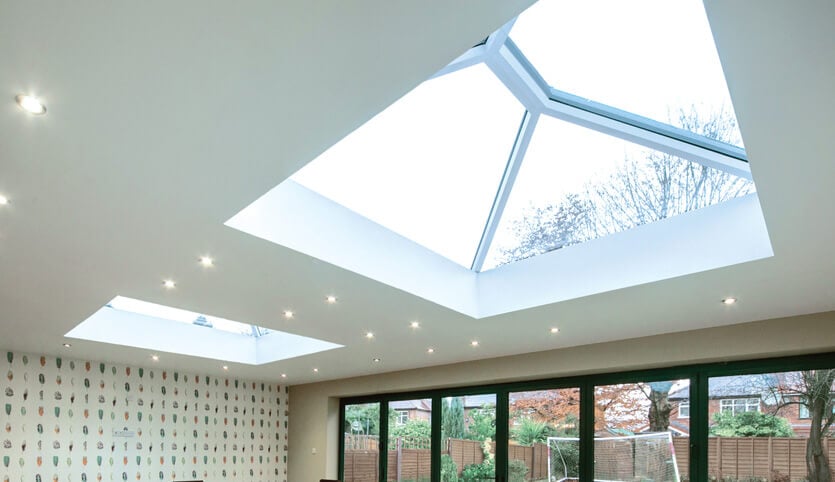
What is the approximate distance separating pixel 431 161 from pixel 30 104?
7.57 ft

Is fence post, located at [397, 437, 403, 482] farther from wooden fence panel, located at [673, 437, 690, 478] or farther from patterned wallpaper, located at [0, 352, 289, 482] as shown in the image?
wooden fence panel, located at [673, 437, 690, 478]

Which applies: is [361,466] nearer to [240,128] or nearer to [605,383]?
[605,383]

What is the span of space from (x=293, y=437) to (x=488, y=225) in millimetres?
6827

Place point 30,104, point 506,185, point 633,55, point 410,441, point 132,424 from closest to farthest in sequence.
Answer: point 30,104, point 633,55, point 506,185, point 132,424, point 410,441

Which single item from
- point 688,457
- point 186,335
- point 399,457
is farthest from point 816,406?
point 186,335

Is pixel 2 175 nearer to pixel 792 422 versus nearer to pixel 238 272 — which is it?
pixel 238 272

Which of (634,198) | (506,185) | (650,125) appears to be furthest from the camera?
(506,185)

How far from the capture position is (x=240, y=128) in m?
2.20

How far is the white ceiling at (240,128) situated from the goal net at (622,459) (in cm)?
189

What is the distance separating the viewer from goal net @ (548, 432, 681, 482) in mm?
5551

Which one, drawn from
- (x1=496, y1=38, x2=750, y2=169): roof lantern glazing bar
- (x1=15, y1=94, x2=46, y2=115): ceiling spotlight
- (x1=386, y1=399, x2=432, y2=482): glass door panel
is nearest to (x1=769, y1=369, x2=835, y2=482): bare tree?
(x1=496, y1=38, x2=750, y2=169): roof lantern glazing bar

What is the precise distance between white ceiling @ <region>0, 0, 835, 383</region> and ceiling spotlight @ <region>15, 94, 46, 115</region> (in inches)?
1.8

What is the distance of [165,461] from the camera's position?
8.03m

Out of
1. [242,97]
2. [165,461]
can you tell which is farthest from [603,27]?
[165,461]
